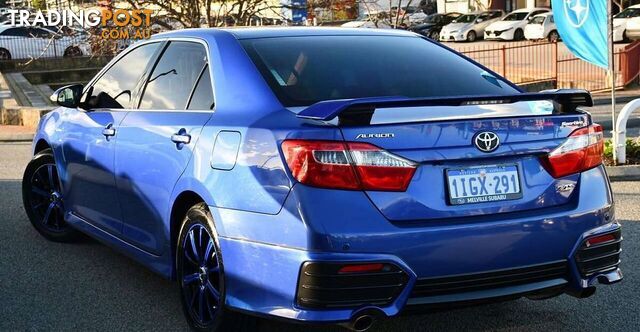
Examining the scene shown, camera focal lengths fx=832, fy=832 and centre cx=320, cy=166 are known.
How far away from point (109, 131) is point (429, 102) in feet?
7.87

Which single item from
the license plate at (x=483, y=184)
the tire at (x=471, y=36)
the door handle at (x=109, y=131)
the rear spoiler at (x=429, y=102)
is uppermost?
the rear spoiler at (x=429, y=102)

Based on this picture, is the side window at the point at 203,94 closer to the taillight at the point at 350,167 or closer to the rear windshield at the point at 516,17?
the taillight at the point at 350,167

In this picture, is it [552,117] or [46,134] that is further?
[46,134]

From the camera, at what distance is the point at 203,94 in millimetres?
4375

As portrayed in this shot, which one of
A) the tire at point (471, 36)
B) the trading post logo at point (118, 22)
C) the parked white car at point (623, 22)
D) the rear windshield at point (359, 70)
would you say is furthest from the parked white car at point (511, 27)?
the rear windshield at point (359, 70)

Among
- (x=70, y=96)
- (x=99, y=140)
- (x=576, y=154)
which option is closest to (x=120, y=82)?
(x=99, y=140)

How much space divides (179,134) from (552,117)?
1.85 metres

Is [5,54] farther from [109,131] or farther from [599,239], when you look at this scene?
[599,239]

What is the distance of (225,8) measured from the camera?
1830 centimetres

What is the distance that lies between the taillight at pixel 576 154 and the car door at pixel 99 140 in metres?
2.57

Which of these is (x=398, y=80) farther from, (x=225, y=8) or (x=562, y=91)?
(x=225, y=8)

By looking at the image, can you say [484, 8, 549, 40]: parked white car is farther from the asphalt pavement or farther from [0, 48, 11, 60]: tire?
the asphalt pavement

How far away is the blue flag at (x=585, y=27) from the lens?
9.91 meters

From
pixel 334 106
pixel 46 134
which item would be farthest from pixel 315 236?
pixel 46 134
